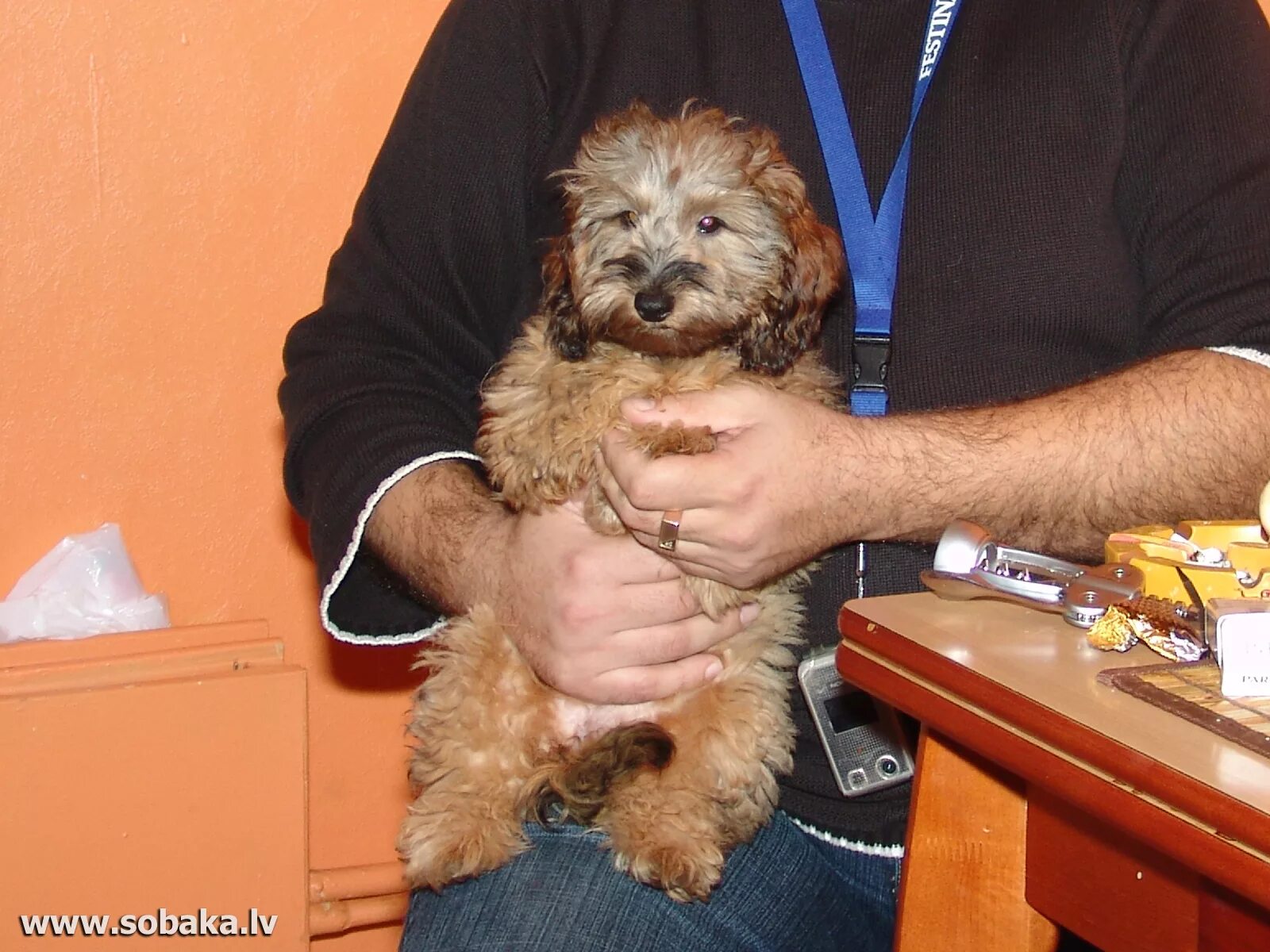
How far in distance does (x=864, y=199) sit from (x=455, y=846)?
3.77 ft

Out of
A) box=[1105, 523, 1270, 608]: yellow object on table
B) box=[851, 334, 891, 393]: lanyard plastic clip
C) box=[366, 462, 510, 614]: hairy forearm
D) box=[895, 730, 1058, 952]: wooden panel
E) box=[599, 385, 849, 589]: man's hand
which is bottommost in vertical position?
box=[895, 730, 1058, 952]: wooden panel

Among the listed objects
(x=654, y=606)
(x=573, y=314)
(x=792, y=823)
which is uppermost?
(x=573, y=314)

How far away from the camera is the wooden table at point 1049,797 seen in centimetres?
95

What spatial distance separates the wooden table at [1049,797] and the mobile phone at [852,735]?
0.49 m

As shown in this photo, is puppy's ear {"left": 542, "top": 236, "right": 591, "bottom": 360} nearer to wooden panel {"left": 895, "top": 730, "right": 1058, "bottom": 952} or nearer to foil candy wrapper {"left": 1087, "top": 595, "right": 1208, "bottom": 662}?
wooden panel {"left": 895, "top": 730, "right": 1058, "bottom": 952}

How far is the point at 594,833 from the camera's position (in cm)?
192

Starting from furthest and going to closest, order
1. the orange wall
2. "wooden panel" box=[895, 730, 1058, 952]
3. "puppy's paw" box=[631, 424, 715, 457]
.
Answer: the orange wall < "puppy's paw" box=[631, 424, 715, 457] < "wooden panel" box=[895, 730, 1058, 952]

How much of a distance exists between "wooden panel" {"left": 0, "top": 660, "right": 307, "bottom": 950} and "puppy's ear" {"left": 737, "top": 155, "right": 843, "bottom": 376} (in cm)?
125

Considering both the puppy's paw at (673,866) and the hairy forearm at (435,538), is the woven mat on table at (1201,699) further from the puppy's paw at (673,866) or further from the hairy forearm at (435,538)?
the hairy forearm at (435,538)

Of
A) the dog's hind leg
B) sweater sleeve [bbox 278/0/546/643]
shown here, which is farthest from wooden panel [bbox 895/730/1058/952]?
sweater sleeve [bbox 278/0/546/643]

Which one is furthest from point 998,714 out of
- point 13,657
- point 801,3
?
point 13,657

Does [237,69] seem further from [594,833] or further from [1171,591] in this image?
[1171,591]

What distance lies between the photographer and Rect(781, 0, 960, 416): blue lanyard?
78.4 inches

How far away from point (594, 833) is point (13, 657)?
4.19 ft
